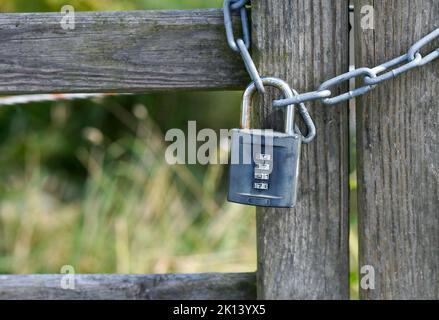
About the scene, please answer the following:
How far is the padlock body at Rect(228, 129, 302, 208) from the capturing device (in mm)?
1177

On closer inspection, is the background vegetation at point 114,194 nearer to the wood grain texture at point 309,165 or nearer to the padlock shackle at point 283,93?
the wood grain texture at point 309,165

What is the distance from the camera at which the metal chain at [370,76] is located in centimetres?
115

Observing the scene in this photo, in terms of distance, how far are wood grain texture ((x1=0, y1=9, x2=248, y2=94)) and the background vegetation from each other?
1343 millimetres

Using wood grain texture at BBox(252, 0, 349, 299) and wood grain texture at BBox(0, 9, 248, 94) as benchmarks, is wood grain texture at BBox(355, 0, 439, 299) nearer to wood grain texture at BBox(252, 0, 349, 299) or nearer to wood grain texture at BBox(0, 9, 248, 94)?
wood grain texture at BBox(252, 0, 349, 299)

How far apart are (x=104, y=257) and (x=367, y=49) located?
2.26 metres

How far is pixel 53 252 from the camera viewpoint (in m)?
3.29

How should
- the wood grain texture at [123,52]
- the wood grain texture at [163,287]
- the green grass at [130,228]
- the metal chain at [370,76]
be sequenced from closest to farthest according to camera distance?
1. the metal chain at [370,76]
2. the wood grain texture at [123,52]
3. the wood grain texture at [163,287]
4. the green grass at [130,228]

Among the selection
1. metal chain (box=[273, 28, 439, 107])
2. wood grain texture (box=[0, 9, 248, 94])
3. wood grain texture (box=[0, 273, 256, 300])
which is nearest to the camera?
metal chain (box=[273, 28, 439, 107])

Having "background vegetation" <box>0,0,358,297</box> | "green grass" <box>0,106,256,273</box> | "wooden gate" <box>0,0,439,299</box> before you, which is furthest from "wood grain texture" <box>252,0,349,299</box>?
"green grass" <box>0,106,256,273</box>

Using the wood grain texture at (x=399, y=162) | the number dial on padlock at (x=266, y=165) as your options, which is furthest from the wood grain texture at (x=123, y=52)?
the wood grain texture at (x=399, y=162)

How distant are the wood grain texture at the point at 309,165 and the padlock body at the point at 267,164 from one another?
0.08 m

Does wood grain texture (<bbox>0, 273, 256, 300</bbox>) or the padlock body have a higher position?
the padlock body
